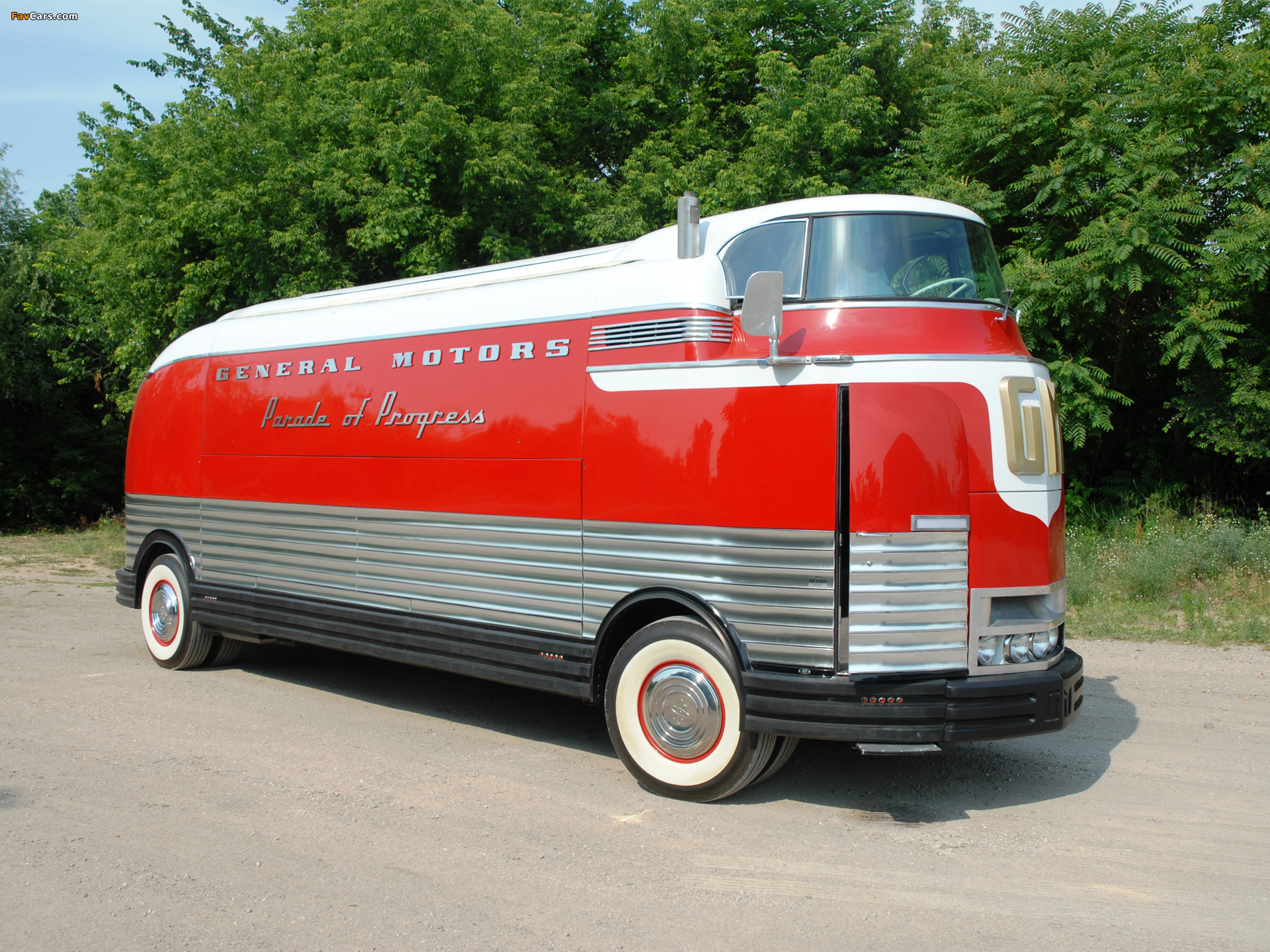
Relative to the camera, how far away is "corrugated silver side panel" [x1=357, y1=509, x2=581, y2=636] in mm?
6137

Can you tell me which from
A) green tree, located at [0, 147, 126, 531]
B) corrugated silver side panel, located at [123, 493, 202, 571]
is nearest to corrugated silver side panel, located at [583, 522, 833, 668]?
corrugated silver side panel, located at [123, 493, 202, 571]

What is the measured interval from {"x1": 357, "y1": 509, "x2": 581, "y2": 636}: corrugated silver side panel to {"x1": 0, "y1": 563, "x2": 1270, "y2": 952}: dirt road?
3.02 feet

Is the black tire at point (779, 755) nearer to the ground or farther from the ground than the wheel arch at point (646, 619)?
nearer to the ground

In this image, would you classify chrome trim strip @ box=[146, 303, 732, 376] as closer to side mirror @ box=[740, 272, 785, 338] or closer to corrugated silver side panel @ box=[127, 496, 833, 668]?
side mirror @ box=[740, 272, 785, 338]

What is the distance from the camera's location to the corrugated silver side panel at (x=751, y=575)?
5039 mm

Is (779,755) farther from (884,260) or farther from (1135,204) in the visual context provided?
(1135,204)

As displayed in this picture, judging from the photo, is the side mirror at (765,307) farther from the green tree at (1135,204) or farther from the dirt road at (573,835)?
the green tree at (1135,204)

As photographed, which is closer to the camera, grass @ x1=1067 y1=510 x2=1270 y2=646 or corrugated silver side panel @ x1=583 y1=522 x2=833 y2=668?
corrugated silver side panel @ x1=583 y1=522 x2=833 y2=668

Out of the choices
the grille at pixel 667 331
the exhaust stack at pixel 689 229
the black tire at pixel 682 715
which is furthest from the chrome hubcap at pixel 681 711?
the exhaust stack at pixel 689 229

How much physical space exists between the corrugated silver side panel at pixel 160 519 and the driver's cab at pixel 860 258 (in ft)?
18.8

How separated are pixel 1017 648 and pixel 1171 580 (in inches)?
287

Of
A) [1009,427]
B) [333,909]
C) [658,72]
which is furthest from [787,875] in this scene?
[658,72]

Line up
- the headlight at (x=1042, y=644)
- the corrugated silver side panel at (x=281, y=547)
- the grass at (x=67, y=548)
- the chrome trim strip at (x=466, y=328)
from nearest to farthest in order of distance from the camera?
the headlight at (x=1042, y=644) < the chrome trim strip at (x=466, y=328) < the corrugated silver side panel at (x=281, y=547) < the grass at (x=67, y=548)

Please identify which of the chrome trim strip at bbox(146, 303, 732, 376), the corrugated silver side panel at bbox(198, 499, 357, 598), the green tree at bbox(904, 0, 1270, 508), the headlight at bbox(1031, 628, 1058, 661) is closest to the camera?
the headlight at bbox(1031, 628, 1058, 661)
